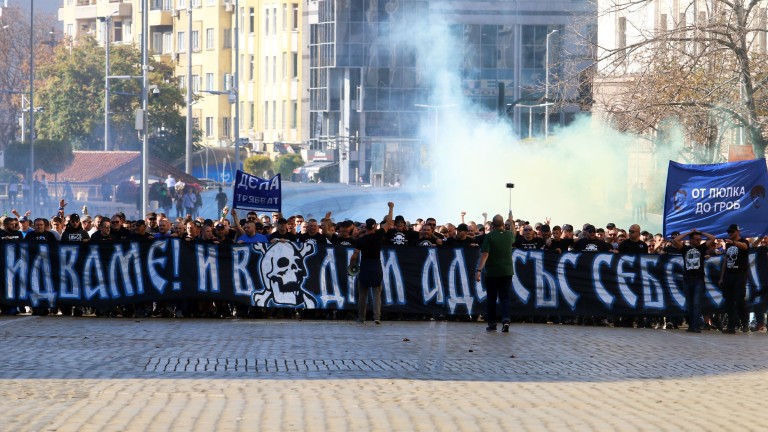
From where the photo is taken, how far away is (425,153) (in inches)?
3452

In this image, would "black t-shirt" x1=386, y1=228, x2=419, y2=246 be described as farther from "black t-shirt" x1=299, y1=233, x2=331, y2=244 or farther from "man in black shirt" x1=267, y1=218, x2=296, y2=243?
"man in black shirt" x1=267, y1=218, x2=296, y2=243

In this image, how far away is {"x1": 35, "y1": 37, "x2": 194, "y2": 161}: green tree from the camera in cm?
9069

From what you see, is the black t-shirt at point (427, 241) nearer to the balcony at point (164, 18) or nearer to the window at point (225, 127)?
the window at point (225, 127)

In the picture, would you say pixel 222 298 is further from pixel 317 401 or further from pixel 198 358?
pixel 317 401

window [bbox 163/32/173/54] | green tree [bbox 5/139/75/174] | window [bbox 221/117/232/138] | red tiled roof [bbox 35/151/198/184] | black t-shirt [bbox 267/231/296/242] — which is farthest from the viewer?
window [bbox 163/32/173/54]

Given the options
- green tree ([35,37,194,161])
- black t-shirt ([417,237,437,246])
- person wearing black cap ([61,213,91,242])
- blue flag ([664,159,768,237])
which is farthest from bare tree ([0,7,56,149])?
blue flag ([664,159,768,237])

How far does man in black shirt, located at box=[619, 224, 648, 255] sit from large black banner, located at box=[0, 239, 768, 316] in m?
0.20

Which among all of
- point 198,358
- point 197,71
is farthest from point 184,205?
point 197,71

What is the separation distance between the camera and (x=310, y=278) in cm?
2380

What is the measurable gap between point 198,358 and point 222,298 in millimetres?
6801

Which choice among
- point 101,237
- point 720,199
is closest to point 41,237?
point 101,237

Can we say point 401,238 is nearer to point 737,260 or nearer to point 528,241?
point 528,241

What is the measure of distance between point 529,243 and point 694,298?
2.73 meters

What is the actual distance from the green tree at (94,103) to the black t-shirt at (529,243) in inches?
2646
